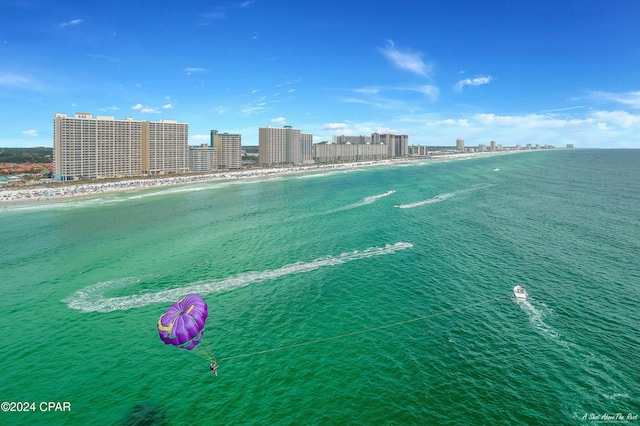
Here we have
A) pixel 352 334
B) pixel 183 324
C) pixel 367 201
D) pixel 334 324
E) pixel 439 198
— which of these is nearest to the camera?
pixel 183 324

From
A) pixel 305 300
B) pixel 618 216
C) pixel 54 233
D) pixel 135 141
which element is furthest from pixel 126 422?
pixel 135 141

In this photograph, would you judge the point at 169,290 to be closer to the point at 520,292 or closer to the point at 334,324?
the point at 334,324

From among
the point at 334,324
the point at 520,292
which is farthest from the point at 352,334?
the point at 520,292

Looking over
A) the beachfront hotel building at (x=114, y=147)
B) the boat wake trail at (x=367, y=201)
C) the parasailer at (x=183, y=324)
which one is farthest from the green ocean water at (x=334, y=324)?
the beachfront hotel building at (x=114, y=147)

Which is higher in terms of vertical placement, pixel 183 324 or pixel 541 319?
pixel 183 324

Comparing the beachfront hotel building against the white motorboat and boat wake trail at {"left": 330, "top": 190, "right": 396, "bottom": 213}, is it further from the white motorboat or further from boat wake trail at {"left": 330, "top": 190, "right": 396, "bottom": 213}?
the white motorboat

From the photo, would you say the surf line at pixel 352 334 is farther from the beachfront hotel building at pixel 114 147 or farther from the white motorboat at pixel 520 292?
the beachfront hotel building at pixel 114 147
